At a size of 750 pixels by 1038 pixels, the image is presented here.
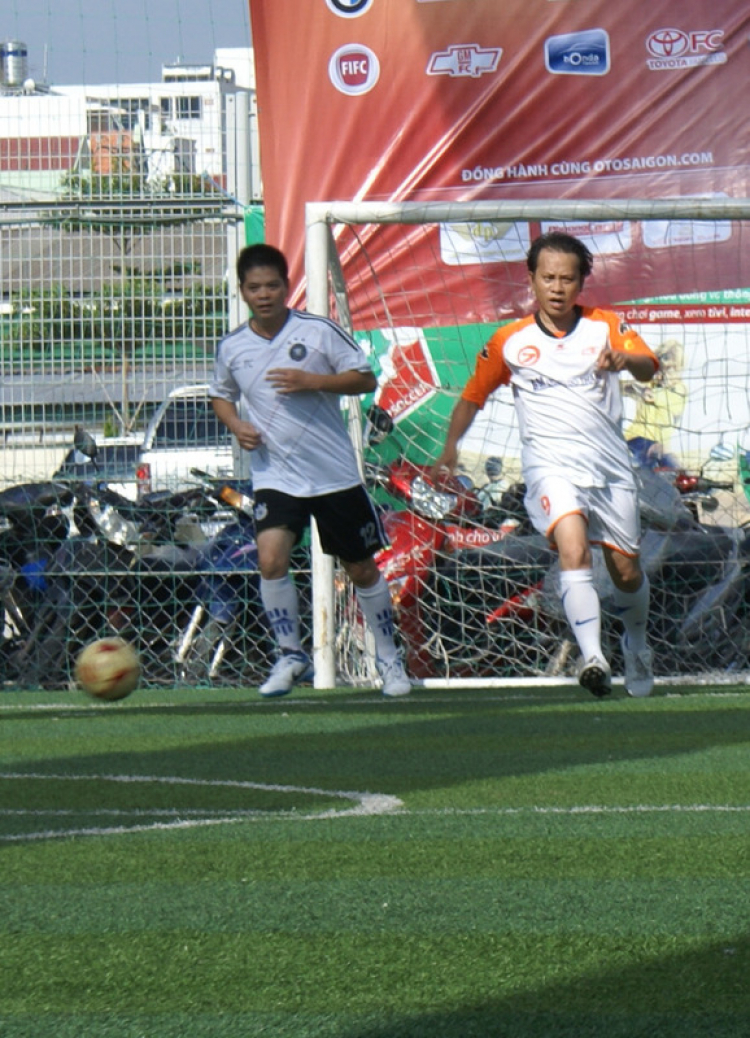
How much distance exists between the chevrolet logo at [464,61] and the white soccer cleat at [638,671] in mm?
4722

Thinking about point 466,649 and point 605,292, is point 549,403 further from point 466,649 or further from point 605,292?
point 605,292

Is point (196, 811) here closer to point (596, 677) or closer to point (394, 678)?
point (596, 677)

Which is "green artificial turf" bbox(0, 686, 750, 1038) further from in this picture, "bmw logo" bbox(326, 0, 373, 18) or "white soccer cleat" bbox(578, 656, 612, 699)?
"bmw logo" bbox(326, 0, 373, 18)

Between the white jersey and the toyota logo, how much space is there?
13.8 feet

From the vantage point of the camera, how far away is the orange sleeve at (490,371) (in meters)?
7.68

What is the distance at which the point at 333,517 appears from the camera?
816 cm

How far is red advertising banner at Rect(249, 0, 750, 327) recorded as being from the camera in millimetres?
11266

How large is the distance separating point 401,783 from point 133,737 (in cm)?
188

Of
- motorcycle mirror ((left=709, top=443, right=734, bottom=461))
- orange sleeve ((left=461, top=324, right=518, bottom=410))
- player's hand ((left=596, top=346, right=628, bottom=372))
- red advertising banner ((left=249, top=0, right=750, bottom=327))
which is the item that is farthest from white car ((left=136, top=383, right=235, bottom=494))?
player's hand ((left=596, top=346, right=628, bottom=372))

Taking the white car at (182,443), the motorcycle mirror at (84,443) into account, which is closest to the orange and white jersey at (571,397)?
the white car at (182,443)

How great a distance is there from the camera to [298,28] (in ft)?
38.7

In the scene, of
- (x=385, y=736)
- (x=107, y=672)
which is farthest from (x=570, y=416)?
(x=107, y=672)

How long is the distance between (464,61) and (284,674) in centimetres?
518

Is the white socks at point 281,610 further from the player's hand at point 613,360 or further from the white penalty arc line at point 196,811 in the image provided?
the white penalty arc line at point 196,811
